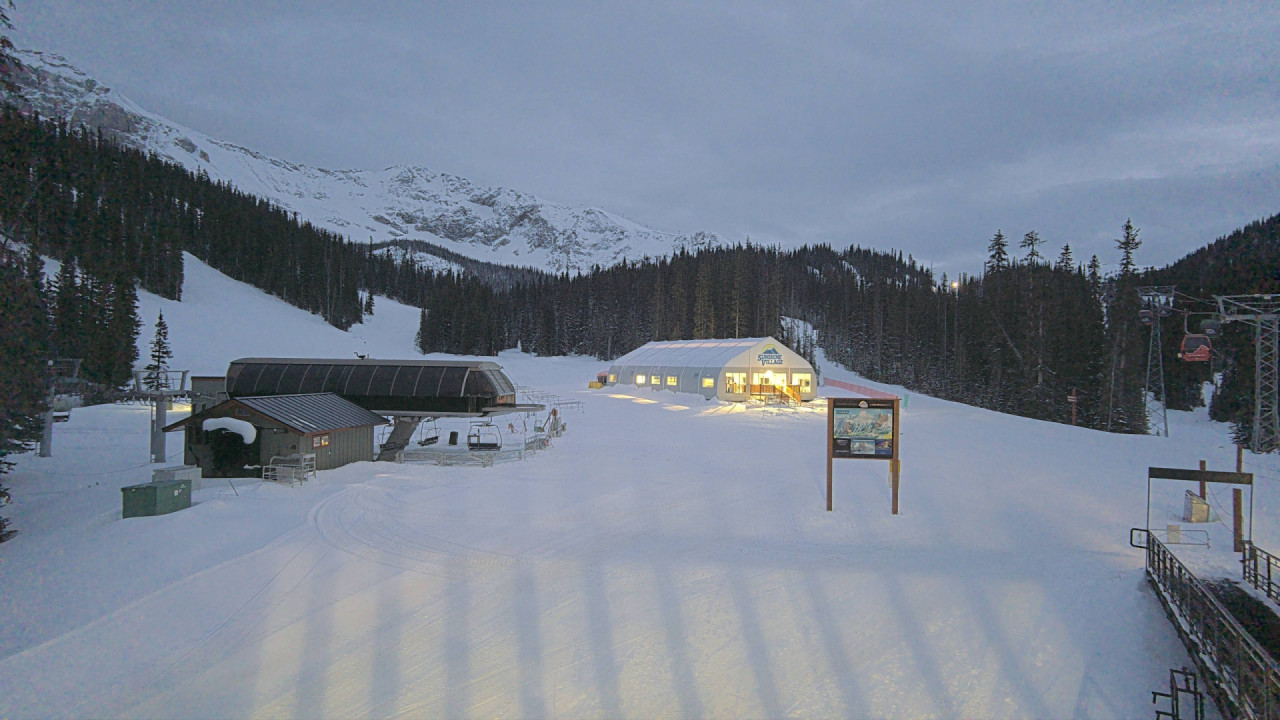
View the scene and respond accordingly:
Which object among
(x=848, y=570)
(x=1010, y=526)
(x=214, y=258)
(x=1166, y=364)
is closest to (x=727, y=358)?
(x=1010, y=526)

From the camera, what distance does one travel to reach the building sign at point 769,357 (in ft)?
153

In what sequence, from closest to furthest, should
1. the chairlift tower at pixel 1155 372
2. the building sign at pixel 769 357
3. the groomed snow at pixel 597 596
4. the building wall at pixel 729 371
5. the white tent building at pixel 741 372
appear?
1. the groomed snow at pixel 597 596
2. the chairlift tower at pixel 1155 372
3. the building wall at pixel 729 371
4. the white tent building at pixel 741 372
5. the building sign at pixel 769 357

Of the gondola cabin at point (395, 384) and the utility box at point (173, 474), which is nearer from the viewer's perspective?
the utility box at point (173, 474)

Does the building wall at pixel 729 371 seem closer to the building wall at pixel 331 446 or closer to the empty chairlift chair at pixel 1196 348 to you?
the empty chairlift chair at pixel 1196 348

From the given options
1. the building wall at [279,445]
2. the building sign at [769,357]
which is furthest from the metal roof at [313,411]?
the building sign at [769,357]

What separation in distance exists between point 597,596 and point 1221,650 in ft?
30.4

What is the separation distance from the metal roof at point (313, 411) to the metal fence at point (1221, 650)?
73.4ft

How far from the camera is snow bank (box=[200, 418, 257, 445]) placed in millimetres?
19562

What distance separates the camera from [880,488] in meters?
18.0

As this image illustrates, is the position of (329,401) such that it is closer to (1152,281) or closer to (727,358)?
(727,358)

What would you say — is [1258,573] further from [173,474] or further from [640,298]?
Answer: [640,298]

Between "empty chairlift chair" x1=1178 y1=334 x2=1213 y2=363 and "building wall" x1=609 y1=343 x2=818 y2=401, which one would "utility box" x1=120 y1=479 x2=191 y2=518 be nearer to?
"building wall" x1=609 y1=343 x2=818 y2=401

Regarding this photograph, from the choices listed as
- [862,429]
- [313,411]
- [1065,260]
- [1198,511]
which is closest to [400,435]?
[313,411]

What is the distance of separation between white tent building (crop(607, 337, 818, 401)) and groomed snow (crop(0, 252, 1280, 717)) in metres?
24.7
